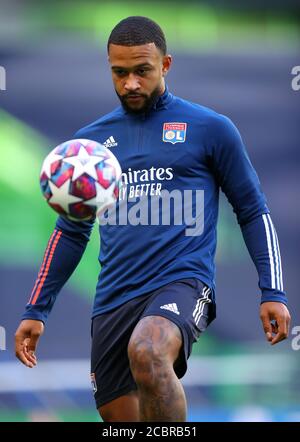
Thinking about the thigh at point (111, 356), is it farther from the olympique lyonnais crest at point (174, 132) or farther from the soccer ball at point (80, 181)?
the olympique lyonnais crest at point (174, 132)

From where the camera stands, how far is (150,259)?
16.0 ft

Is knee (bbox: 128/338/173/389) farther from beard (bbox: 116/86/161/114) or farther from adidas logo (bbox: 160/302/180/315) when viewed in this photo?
beard (bbox: 116/86/161/114)

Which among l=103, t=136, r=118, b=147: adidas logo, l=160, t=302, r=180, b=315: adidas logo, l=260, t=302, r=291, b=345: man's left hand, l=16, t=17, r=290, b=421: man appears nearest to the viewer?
l=160, t=302, r=180, b=315: adidas logo

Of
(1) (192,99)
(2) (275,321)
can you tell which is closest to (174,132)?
(2) (275,321)

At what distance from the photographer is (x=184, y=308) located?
15.1ft

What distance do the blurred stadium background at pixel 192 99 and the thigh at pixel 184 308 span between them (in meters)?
2.44

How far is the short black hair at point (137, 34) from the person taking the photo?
5.00 metres

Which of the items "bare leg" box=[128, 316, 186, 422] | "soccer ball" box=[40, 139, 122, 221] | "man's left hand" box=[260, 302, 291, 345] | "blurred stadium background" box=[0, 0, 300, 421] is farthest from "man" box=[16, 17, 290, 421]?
"blurred stadium background" box=[0, 0, 300, 421]

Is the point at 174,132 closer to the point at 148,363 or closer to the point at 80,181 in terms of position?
the point at 80,181

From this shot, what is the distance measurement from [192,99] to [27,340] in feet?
8.94

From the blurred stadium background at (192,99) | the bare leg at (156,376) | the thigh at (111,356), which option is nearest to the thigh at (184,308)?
the bare leg at (156,376)

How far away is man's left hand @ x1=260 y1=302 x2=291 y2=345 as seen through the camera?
4684mm

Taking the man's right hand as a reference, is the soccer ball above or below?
above

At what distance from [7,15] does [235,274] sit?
2364mm
